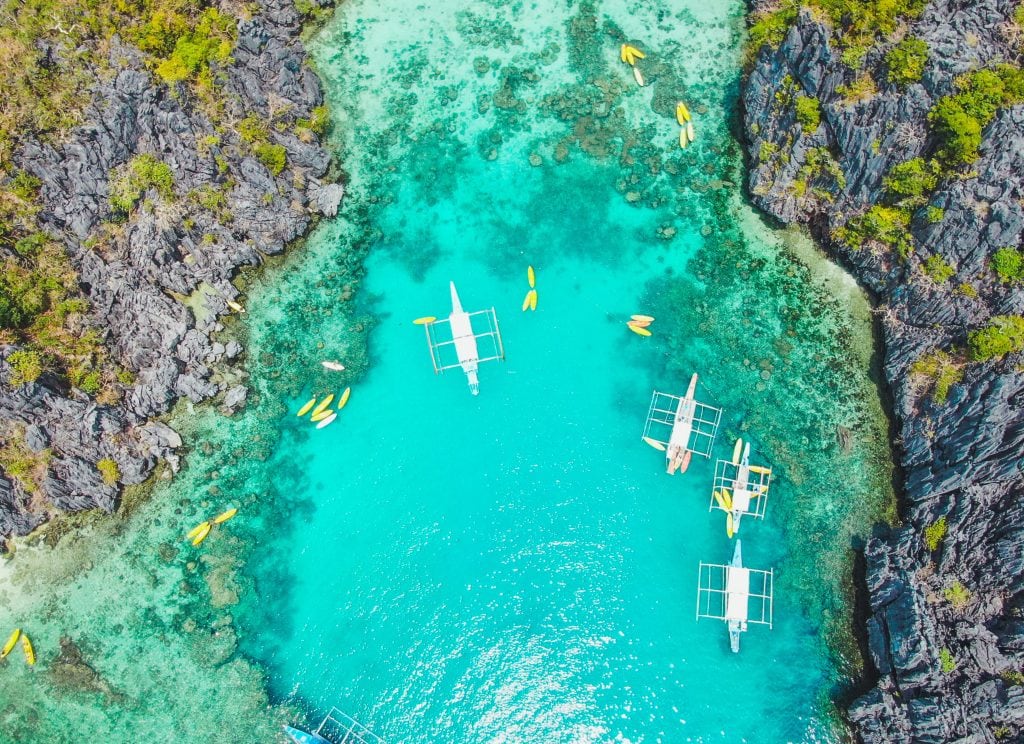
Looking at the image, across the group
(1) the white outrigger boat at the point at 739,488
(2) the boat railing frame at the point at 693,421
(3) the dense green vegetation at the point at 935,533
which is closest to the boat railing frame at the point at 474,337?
(2) the boat railing frame at the point at 693,421

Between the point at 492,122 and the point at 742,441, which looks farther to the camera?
the point at 492,122

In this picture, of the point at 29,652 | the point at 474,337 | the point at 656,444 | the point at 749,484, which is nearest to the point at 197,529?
the point at 29,652

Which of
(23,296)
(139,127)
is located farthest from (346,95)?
(23,296)

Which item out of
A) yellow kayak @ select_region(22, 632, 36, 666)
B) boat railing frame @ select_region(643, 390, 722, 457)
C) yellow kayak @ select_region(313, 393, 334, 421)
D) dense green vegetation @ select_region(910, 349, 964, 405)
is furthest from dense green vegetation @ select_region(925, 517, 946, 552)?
yellow kayak @ select_region(22, 632, 36, 666)

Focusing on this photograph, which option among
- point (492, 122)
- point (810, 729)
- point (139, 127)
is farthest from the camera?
point (492, 122)

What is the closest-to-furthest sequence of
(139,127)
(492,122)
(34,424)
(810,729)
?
(810,729) → (34,424) → (139,127) → (492,122)

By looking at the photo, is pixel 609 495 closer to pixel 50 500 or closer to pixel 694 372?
pixel 694 372
